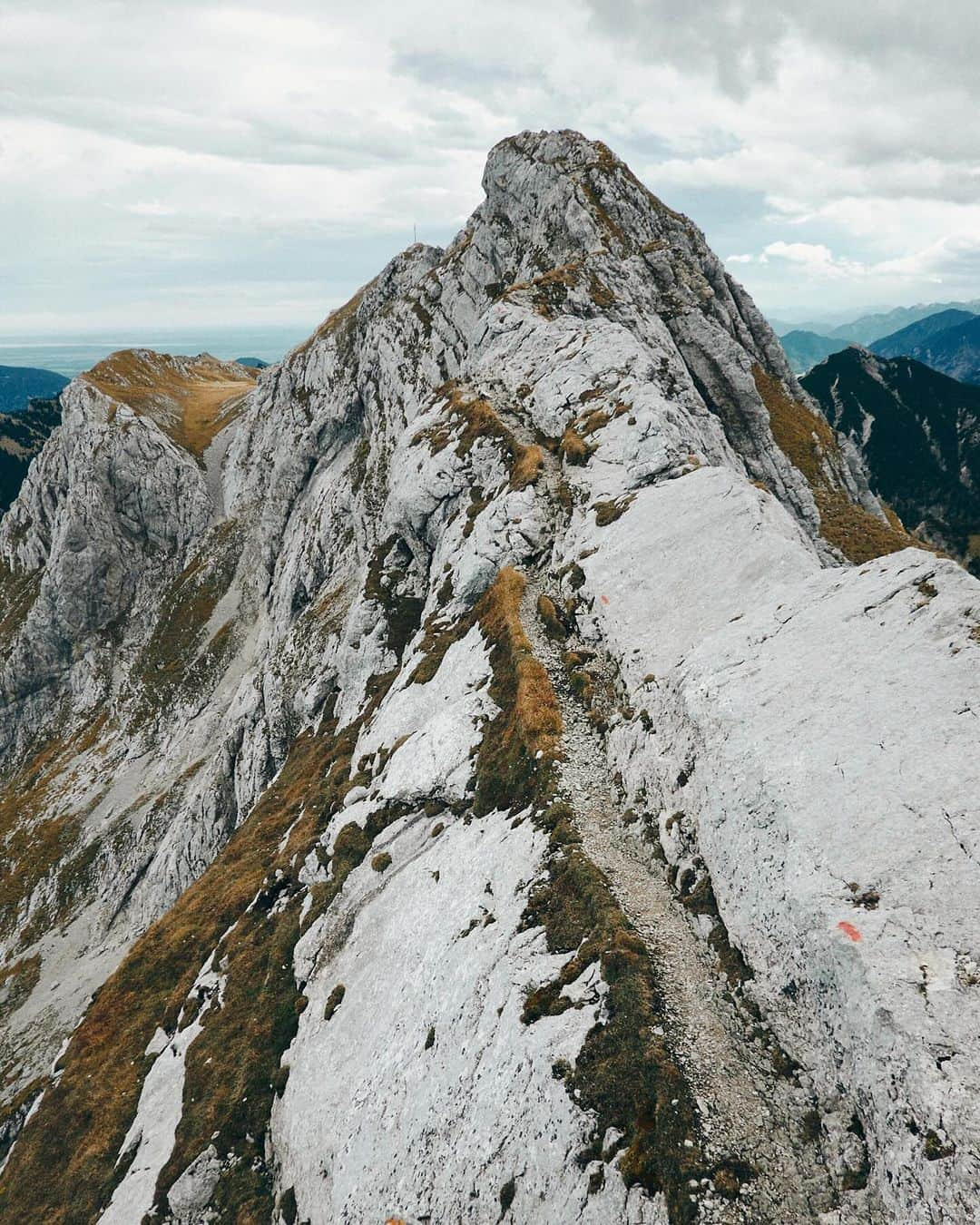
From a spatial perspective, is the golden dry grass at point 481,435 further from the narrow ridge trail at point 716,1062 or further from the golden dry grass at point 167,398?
the golden dry grass at point 167,398

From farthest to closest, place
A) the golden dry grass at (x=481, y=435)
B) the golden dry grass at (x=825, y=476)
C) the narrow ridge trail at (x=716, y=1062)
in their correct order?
the golden dry grass at (x=825, y=476) < the golden dry grass at (x=481, y=435) < the narrow ridge trail at (x=716, y=1062)

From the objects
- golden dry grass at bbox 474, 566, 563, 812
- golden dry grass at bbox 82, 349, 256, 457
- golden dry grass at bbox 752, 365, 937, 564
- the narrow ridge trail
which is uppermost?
golden dry grass at bbox 82, 349, 256, 457

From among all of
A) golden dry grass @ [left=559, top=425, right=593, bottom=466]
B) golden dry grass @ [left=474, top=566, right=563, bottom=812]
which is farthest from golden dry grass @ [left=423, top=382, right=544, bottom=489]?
golden dry grass @ [left=474, top=566, right=563, bottom=812]

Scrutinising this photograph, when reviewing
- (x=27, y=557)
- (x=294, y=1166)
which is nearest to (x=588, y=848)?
(x=294, y=1166)

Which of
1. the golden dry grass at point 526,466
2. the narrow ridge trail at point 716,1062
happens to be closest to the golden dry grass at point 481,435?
the golden dry grass at point 526,466

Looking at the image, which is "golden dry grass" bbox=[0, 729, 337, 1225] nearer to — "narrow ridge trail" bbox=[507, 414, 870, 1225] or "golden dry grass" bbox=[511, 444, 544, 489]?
"narrow ridge trail" bbox=[507, 414, 870, 1225]

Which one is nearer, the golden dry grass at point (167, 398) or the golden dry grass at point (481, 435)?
the golden dry grass at point (481, 435)

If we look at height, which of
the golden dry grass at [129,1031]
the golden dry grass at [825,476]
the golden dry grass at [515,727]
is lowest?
the golden dry grass at [129,1031]

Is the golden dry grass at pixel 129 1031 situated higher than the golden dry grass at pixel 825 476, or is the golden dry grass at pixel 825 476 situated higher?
the golden dry grass at pixel 825 476
